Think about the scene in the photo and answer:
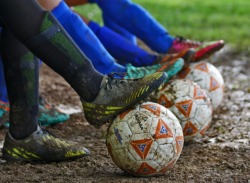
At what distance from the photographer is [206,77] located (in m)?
5.44

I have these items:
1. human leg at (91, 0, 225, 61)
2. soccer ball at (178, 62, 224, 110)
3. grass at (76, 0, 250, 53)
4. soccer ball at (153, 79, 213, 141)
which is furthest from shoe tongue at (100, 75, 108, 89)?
grass at (76, 0, 250, 53)

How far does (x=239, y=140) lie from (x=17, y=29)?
6.74 ft

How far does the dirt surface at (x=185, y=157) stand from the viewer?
153 inches

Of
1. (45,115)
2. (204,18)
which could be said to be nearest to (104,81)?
(45,115)

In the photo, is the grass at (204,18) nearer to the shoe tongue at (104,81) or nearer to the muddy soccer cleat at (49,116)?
the muddy soccer cleat at (49,116)

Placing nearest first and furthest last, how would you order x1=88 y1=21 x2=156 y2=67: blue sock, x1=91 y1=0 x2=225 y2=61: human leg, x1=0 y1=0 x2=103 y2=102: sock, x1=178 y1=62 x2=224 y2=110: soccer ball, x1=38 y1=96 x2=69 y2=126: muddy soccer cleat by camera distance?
1. x1=0 y1=0 x2=103 y2=102: sock
2. x1=38 y1=96 x2=69 y2=126: muddy soccer cleat
3. x1=178 y1=62 x2=224 y2=110: soccer ball
4. x1=88 y1=21 x2=156 y2=67: blue sock
5. x1=91 y1=0 x2=225 y2=61: human leg

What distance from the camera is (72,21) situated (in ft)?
15.7

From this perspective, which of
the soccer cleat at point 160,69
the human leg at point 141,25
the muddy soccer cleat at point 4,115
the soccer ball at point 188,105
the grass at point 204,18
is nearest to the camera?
the soccer ball at point 188,105

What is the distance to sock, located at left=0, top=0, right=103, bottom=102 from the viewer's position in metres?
3.59

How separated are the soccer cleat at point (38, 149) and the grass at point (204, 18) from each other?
205 inches

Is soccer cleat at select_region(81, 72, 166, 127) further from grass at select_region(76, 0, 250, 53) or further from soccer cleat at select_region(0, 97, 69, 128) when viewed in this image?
grass at select_region(76, 0, 250, 53)

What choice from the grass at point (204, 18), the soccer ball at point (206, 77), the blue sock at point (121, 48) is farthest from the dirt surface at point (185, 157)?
the grass at point (204, 18)

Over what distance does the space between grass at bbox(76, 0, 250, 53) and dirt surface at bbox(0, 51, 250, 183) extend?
10.3 ft

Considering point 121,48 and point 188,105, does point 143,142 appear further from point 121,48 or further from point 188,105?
point 121,48
